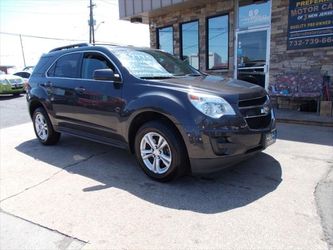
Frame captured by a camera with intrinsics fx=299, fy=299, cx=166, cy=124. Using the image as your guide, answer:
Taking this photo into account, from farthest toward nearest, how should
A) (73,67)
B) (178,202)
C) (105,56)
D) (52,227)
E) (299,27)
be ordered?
(299,27) → (73,67) → (105,56) → (178,202) → (52,227)

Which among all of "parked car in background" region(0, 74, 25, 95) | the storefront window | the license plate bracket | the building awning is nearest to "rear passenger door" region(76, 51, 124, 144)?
the license plate bracket

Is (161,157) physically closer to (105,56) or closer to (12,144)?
(105,56)

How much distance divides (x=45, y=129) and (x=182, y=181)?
3.18 m

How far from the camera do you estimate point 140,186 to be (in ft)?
12.2

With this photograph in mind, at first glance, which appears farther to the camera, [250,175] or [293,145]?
[293,145]

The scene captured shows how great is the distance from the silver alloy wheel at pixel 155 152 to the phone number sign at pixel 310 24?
226 inches

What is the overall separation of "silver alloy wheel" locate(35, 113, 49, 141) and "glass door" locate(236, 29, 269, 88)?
5.84m

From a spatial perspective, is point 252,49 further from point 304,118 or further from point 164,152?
point 164,152

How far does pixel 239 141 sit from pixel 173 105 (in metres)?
0.85

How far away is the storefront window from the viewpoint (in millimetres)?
8203

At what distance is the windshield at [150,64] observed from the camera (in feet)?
13.6

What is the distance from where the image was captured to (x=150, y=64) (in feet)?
14.4

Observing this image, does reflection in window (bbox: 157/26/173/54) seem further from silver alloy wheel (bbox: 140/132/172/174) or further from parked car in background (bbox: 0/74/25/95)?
parked car in background (bbox: 0/74/25/95)

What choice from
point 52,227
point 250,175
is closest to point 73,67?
point 52,227
